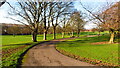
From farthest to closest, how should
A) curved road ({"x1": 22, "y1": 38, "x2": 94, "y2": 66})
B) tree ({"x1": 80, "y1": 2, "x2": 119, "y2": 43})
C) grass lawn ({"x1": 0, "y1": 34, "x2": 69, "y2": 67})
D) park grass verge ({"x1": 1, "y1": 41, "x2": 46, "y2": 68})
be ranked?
1. tree ({"x1": 80, "y1": 2, "x2": 119, "y2": 43})
2. grass lawn ({"x1": 0, "y1": 34, "x2": 69, "y2": 67})
3. curved road ({"x1": 22, "y1": 38, "x2": 94, "y2": 66})
4. park grass verge ({"x1": 1, "y1": 41, "x2": 46, "y2": 68})

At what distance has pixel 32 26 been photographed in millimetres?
22172

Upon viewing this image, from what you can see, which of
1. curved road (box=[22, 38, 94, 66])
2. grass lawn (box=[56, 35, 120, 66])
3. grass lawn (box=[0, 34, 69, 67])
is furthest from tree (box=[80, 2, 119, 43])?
grass lawn (box=[0, 34, 69, 67])

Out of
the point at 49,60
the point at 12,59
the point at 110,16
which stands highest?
the point at 110,16

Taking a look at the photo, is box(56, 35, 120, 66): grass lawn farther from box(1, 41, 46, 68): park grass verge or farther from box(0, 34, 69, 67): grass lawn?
box(0, 34, 69, 67): grass lawn

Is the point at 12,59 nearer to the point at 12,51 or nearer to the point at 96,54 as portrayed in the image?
A: the point at 12,51

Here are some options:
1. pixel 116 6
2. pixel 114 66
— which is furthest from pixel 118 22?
pixel 114 66

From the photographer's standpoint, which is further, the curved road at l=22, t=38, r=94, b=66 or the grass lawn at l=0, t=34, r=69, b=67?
the grass lawn at l=0, t=34, r=69, b=67

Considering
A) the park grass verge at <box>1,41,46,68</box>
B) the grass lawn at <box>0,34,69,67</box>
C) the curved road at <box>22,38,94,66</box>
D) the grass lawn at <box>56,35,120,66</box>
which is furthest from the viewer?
the grass lawn at <box>56,35,120,66</box>

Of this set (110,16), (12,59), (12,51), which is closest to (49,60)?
(12,59)

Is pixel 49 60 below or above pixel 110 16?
Result: below

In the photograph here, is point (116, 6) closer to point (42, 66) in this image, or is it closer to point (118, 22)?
point (118, 22)

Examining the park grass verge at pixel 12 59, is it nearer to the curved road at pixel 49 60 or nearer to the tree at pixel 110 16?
the curved road at pixel 49 60

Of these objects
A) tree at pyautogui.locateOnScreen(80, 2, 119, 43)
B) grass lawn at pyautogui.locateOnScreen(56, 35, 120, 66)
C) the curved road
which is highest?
tree at pyautogui.locateOnScreen(80, 2, 119, 43)

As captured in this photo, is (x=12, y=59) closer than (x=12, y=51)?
Yes
